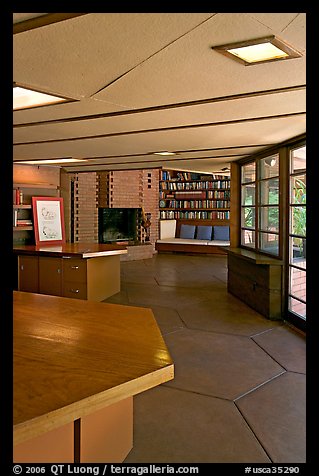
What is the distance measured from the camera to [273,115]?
10.5 feet

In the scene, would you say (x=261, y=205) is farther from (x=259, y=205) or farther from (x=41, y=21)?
(x=41, y=21)

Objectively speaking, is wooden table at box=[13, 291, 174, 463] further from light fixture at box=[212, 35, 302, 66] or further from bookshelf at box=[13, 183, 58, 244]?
bookshelf at box=[13, 183, 58, 244]

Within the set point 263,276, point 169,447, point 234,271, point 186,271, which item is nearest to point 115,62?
point 169,447

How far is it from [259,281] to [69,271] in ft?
8.16

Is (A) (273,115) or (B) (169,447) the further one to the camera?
(A) (273,115)

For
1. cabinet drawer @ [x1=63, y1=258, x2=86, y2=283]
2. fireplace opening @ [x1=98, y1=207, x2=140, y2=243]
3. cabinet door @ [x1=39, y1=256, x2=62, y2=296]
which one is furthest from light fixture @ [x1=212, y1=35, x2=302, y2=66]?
fireplace opening @ [x1=98, y1=207, x2=140, y2=243]

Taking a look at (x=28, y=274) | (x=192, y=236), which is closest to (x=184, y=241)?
(x=192, y=236)

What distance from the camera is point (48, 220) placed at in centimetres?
671

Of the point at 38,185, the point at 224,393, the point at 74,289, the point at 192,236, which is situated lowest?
the point at 224,393

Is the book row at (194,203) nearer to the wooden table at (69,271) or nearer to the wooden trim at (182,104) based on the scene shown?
the wooden table at (69,271)

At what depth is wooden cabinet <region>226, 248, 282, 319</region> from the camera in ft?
15.9

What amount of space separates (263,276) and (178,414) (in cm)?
272

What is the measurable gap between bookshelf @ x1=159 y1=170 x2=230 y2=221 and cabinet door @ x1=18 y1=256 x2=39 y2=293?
21.7ft
